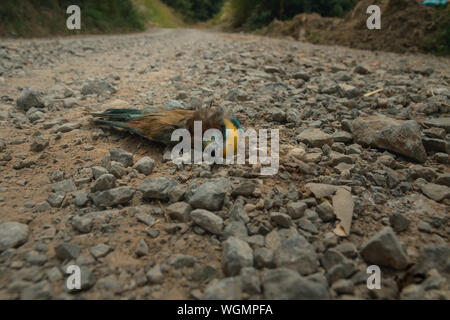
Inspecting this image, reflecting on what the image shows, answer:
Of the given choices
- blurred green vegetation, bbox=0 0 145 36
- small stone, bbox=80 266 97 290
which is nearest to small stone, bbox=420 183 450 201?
small stone, bbox=80 266 97 290

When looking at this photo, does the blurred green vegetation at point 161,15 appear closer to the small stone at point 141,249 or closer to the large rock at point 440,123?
the large rock at point 440,123

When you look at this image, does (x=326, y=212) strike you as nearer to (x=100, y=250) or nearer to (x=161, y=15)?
(x=100, y=250)

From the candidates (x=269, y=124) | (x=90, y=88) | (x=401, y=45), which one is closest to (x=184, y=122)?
(x=269, y=124)

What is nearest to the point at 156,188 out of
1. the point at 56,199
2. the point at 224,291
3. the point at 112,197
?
the point at 112,197

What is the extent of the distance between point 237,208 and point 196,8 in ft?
101

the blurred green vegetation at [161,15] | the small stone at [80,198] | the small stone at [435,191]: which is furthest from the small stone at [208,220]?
the blurred green vegetation at [161,15]

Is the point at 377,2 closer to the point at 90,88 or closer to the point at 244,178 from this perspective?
the point at 90,88

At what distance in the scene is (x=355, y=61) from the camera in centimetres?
575

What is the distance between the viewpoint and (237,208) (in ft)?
5.64

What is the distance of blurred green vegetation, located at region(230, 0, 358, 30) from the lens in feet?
43.4

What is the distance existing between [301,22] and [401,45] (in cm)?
459

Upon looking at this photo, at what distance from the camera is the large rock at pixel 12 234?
1.48 m

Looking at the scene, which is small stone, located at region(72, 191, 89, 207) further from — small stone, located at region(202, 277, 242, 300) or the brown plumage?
small stone, located at region(202, 277, 242, 300)

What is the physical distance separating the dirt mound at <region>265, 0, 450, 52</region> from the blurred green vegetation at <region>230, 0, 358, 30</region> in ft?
13.2
